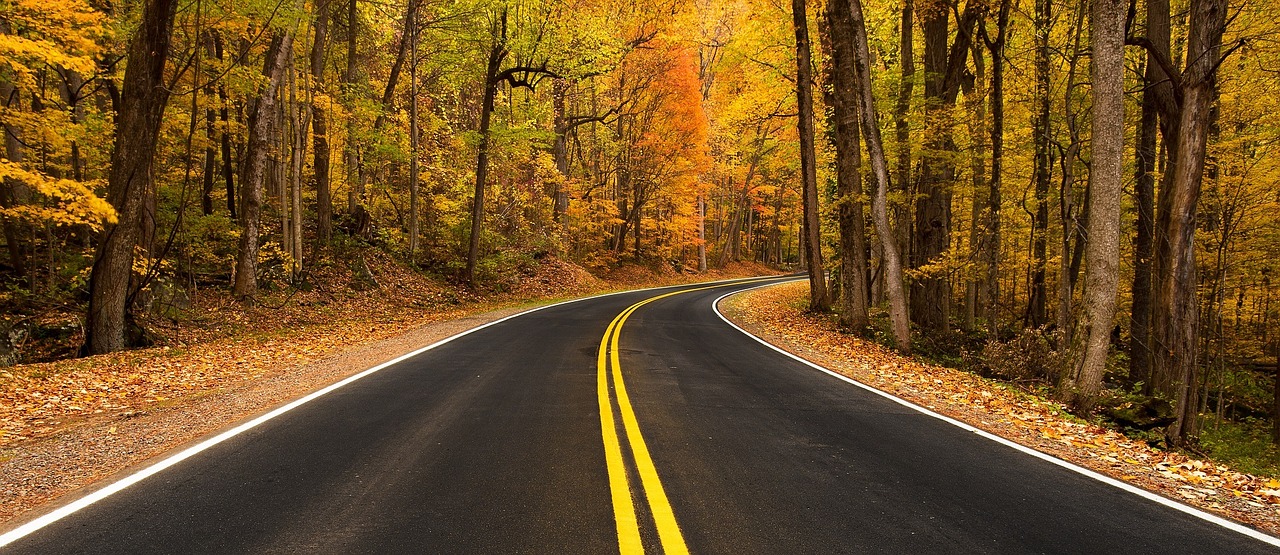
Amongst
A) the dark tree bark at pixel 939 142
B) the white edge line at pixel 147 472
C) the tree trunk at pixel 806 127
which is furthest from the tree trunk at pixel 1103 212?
the white edge line at pixel 147 472

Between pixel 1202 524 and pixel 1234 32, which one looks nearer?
pixel 1202 524

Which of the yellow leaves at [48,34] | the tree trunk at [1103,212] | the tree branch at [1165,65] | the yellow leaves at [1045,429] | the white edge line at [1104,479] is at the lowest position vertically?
the yellow leaves at [1045,429]

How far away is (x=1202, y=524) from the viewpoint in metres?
3.71

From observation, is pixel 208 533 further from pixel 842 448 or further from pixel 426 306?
pixel 426 306

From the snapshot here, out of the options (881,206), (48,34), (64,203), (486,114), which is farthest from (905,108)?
(48,34)

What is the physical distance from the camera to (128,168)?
32.3 feet

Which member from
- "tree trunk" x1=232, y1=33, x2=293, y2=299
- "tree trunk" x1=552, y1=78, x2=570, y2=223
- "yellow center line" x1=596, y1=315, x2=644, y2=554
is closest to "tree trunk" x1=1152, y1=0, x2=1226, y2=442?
"yellow center line" x1=596, y1=315, x2=644, y2=554

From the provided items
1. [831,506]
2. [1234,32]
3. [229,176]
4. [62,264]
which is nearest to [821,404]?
[831,506]

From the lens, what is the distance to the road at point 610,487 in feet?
10.6

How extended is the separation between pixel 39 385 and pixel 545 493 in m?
8.24

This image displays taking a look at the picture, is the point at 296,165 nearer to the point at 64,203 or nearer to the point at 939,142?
the point at 64,203

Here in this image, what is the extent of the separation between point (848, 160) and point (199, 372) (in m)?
13.8

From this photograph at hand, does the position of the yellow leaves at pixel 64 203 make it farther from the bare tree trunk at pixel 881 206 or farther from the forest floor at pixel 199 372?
the bare tree trunk at pixel 881 206

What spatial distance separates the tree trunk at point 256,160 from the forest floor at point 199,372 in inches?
Result: 27.4
